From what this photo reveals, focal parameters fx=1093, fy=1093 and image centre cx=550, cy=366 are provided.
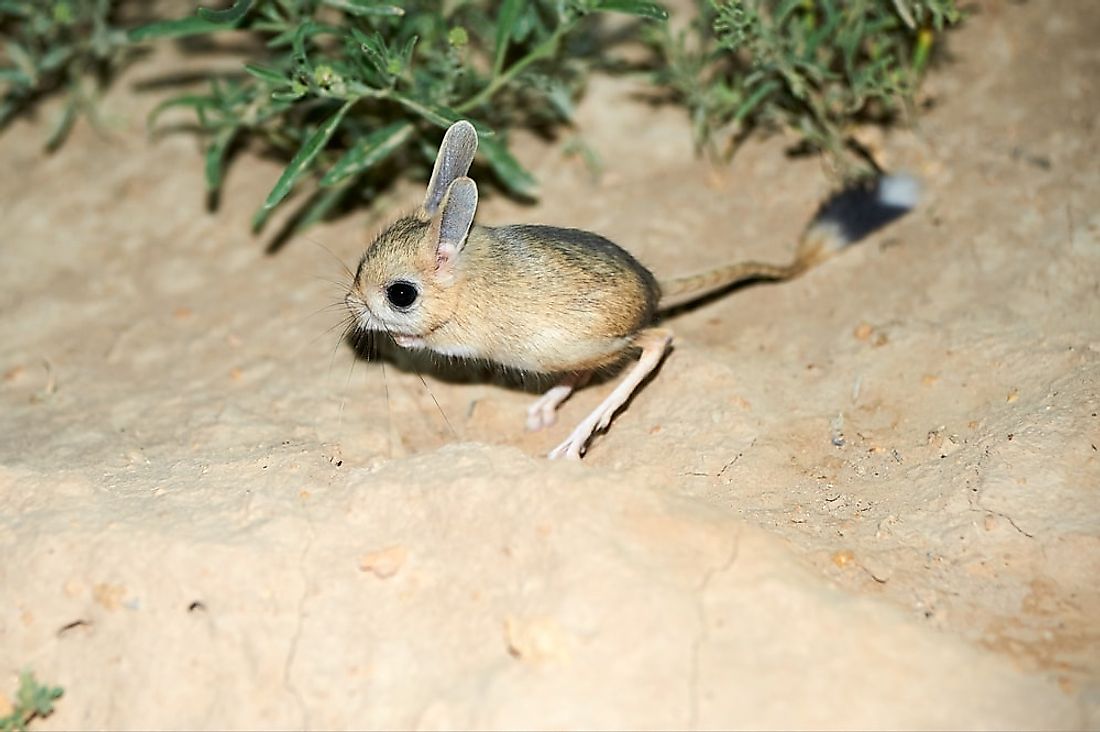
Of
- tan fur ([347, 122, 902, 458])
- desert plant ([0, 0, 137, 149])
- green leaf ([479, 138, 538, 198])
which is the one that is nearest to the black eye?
tan fur ([347, 122, 902, 458])

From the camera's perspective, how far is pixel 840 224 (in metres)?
4.85

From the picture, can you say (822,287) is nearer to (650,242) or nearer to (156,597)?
(650,242)

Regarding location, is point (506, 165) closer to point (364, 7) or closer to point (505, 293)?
point (364, 7)

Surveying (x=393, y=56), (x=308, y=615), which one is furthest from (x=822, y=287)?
(x=308, y=615)

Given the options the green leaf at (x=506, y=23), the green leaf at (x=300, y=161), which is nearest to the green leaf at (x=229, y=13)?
the green leaf at (x=300, y=161)

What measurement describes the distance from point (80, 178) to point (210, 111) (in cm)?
79

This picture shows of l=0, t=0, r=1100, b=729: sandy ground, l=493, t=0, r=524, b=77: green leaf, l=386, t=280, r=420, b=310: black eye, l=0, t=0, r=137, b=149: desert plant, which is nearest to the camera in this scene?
l=0, t=0, r=1100, b=729: sandy ground

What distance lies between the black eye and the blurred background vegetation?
29.3 inches

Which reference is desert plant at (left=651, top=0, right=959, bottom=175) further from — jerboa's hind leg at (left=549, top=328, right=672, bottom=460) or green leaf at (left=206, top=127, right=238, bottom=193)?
green leaf at (left=206, top=127, right=238, bottom=193)

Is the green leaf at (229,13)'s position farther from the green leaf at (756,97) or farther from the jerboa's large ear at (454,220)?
the green leaf at (756,97)

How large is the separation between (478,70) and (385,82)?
3.60ft

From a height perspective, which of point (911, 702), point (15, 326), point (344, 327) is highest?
point (911, 702)

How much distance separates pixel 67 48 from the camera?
5824mm

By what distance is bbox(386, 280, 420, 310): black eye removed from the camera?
4.11 m
